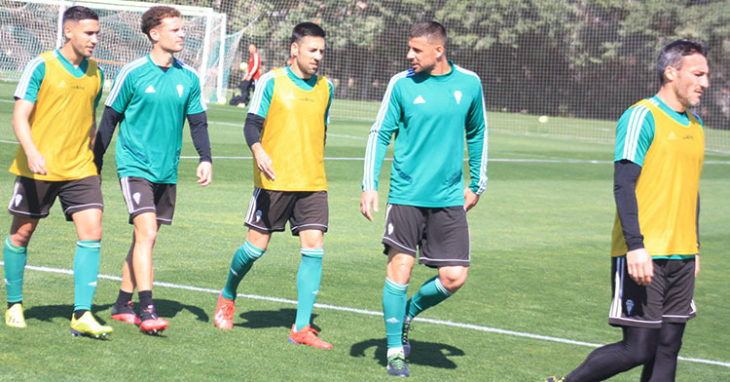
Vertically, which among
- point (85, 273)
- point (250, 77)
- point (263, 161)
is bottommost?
point (250, 77)

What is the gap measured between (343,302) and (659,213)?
353 centimetres

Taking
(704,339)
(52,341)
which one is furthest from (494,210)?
(52,341)

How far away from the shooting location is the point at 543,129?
36.2m

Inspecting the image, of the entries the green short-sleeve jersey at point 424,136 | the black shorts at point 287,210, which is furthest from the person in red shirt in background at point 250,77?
the green short-sleeve jersey at point 424,136

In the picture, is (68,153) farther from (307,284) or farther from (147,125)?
(307,284)

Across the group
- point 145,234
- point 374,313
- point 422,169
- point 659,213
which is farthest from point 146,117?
point 659,213

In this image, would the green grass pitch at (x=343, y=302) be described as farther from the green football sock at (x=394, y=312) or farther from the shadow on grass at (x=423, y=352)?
the green football sock at (x=394, y=312)

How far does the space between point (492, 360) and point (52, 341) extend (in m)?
2.76

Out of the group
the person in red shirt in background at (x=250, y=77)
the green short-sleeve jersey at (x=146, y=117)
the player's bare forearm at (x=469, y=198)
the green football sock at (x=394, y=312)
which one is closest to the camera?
the green football sock at (x=394, y=312)

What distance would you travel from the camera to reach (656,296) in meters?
5.07

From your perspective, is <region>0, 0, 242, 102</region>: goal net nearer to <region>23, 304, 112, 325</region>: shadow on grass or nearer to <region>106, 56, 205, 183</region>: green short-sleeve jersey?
<region>23, 304, 112, 325</region>: shadow on grass

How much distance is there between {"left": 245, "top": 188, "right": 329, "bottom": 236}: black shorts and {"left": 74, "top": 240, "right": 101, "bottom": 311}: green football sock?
1.12 metres

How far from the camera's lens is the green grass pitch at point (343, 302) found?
20.2 ft

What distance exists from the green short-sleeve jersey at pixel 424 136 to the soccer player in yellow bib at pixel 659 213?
4.29 ft
